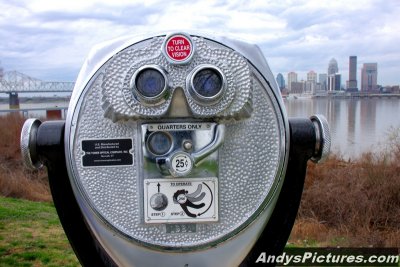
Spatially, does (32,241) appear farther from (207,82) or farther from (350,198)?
(350,198)

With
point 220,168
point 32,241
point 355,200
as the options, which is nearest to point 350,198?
point 355,200

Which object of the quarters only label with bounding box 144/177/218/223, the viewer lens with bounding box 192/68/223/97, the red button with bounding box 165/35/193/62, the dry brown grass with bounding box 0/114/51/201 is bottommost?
the dry brown grass with bounding box 0/114/51/201

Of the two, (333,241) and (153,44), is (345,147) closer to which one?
(333,241)

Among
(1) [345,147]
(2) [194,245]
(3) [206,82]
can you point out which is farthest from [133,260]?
(1) [345,147]

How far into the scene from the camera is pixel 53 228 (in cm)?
490

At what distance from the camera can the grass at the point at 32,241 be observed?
365cm

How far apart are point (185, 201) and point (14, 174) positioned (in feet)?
35.4

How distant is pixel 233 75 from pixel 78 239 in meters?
0.71

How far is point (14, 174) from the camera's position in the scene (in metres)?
11.2

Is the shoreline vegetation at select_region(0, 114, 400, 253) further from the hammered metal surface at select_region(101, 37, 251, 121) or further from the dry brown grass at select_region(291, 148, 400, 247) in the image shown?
the hammered metal surface at select_region(101, 37, 251, 121)

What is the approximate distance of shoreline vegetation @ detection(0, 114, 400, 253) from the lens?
235 inches

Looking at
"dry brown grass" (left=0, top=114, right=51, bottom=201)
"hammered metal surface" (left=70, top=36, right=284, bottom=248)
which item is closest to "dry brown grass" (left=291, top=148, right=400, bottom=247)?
"hammered metal surface" (left=70, top=36, right=284, bottom=248)

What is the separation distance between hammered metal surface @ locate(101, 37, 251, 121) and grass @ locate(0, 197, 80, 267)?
8.26 ft

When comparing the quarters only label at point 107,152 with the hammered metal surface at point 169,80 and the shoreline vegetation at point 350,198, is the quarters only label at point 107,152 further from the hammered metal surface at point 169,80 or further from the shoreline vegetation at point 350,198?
the shoreline vegetation at point 350,198
